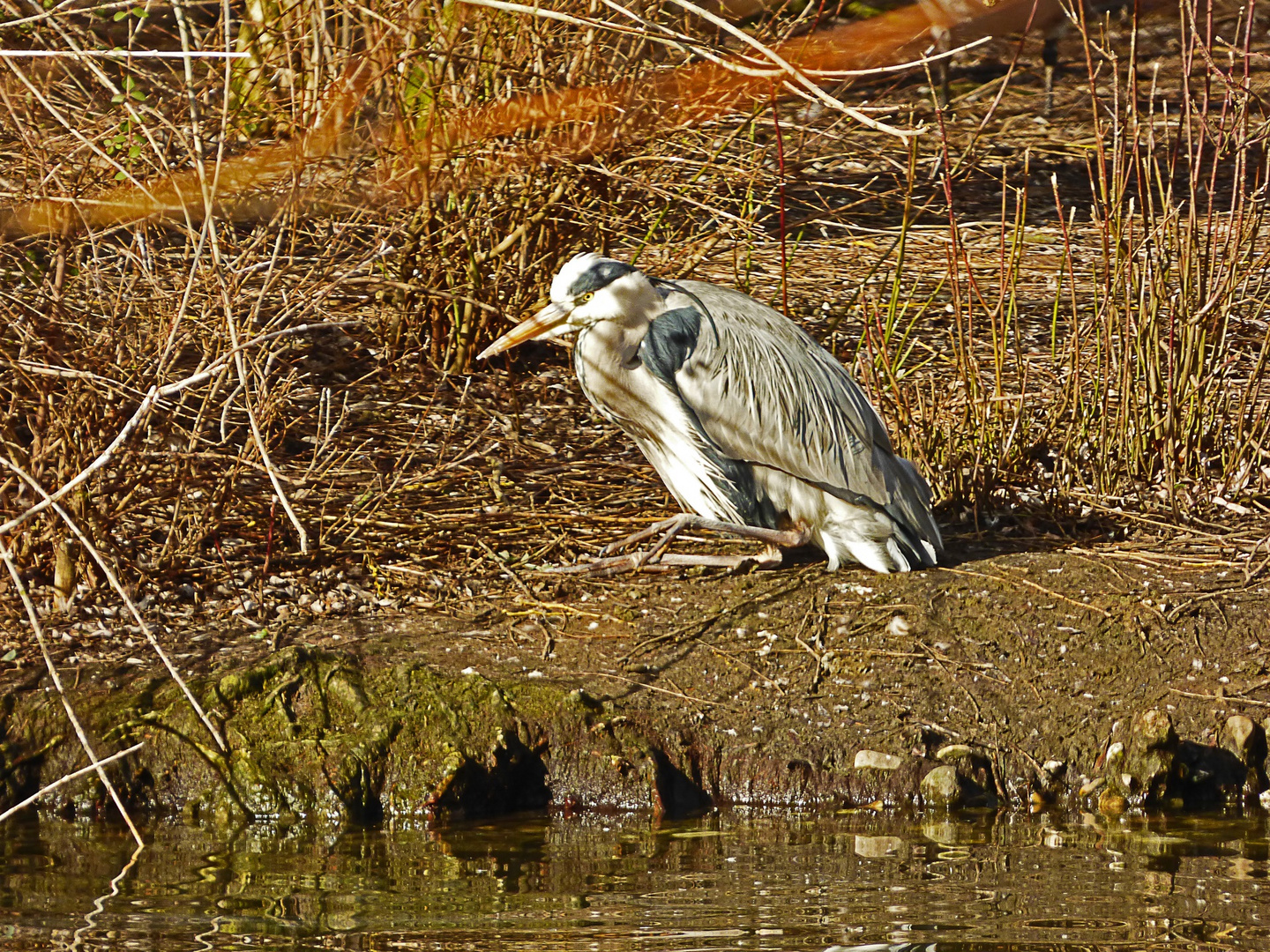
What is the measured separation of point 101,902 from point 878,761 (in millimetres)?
→ 1976

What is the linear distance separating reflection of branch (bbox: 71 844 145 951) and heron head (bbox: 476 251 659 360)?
1884mm

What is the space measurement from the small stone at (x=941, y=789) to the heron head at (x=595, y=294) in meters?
1.64

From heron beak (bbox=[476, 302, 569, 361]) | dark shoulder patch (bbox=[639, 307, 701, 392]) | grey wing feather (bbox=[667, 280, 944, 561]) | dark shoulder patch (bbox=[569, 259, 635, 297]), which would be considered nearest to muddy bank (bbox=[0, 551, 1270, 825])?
grey wing feather (bbox=[667, 280, 944, 561])

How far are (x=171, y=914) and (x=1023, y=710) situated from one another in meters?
2.33

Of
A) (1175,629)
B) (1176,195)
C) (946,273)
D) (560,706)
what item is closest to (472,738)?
(560,706)

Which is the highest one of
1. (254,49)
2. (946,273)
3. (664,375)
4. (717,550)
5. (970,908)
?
(254,49)

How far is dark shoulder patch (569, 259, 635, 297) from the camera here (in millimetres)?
4719

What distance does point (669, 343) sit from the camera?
4723 millimetres

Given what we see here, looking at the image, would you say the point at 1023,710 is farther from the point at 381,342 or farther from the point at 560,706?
the point at 381,342

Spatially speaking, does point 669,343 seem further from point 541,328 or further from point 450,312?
point 450,312

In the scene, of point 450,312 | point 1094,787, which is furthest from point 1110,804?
point 450,312

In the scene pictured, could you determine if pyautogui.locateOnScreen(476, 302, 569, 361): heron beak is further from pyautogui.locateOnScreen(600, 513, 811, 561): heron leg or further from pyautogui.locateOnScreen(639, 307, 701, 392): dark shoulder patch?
pyautogui.locateOnScreen(600, 513, 811, 561): heron leg

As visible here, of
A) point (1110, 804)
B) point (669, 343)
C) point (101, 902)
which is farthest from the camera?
point (669, 343)

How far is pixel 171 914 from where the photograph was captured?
3111 millimetres
